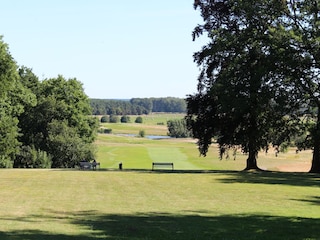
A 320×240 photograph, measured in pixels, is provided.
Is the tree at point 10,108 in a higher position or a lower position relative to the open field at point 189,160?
higher

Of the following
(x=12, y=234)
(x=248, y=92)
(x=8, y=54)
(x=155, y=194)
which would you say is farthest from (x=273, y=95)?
(x=8, y=54)

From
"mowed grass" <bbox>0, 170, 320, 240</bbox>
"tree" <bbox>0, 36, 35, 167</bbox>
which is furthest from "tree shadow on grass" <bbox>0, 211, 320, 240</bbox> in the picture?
"tree" <bbox>0, 36, 35, 167</bbox>

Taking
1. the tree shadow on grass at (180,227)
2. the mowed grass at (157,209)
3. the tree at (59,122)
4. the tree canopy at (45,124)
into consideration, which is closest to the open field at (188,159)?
the tree at (59,122)

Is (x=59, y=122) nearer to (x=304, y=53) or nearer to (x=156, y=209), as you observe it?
(x=304, y=53)

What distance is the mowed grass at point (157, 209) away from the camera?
425 inches

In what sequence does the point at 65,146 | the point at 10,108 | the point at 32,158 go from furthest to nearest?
1. the point at 65,146
2. the point at 32,158
3. the point at 10,108

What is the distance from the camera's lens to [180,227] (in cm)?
1160

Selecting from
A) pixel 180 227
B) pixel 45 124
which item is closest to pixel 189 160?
pixel 45 124

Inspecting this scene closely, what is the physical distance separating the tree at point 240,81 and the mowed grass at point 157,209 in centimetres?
686

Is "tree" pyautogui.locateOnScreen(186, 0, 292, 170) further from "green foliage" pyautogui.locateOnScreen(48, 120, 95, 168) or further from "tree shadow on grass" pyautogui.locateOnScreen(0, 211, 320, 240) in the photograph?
"green foliage" pyautogui.locateOnScreen(48, 120, 95, 168)

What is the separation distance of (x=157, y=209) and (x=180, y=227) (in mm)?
3073

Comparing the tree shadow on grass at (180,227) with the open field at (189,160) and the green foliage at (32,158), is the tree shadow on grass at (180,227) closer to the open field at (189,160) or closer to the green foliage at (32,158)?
the green foliage at (32,158)

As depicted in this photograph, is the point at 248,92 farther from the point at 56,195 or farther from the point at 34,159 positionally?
the point at 34,159

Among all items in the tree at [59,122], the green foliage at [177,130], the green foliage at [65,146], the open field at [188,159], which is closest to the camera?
the green foliage at [65,146]
